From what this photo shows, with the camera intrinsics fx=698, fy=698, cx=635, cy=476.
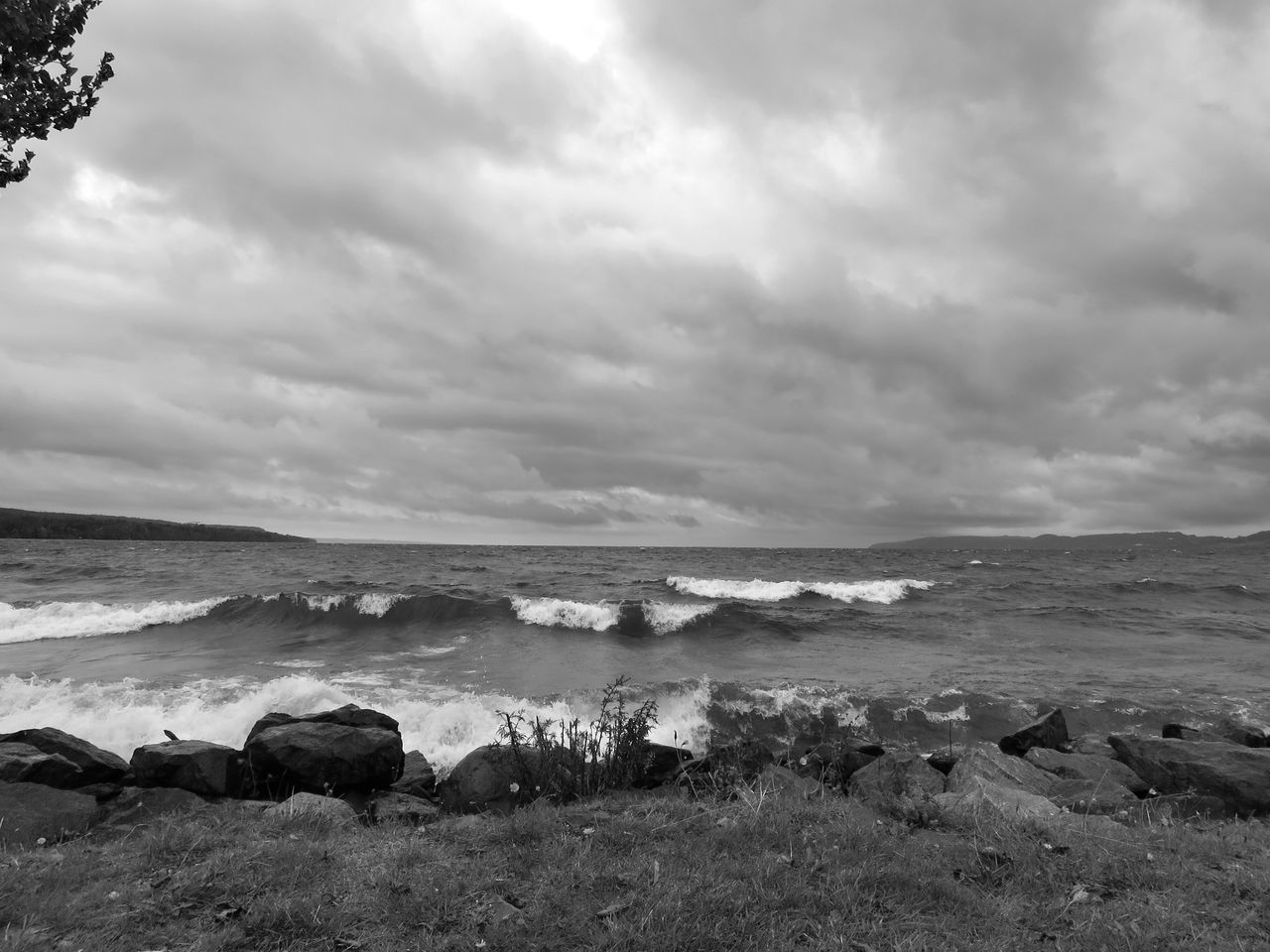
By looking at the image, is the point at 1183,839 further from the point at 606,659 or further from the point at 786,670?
the point at 606,659

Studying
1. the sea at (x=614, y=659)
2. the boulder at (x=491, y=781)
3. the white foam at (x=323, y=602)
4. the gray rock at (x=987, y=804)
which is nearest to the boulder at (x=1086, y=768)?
the sea at (x=614, y=659)

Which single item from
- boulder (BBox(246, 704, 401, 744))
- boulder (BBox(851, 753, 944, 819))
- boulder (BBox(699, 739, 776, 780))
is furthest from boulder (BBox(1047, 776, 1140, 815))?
boulder (BBox(246, 704, 401, 744))

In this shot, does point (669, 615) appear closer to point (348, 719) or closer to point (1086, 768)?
point (348, 719)

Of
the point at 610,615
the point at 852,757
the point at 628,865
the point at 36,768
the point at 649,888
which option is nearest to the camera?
the point at 649,888

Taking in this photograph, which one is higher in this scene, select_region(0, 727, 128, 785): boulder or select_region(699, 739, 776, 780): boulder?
select_region(699, 739, 776, 780): boulder

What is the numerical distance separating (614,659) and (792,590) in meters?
23.0

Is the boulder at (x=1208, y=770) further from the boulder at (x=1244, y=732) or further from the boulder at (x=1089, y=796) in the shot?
the boulder at (x=1244, y=732)

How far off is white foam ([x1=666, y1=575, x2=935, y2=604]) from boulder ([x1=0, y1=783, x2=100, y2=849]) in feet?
105

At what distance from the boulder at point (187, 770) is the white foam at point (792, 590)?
3026 centimetres

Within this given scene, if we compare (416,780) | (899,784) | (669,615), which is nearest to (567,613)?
(669,615)

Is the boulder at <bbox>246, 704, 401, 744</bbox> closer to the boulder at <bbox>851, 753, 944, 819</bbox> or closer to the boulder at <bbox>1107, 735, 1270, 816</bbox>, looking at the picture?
the boulder at <bbox>851, 753, 944, 819</bbox>

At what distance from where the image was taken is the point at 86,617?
26094 mm

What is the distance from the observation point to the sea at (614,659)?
1396cm

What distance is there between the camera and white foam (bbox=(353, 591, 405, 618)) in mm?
28047
